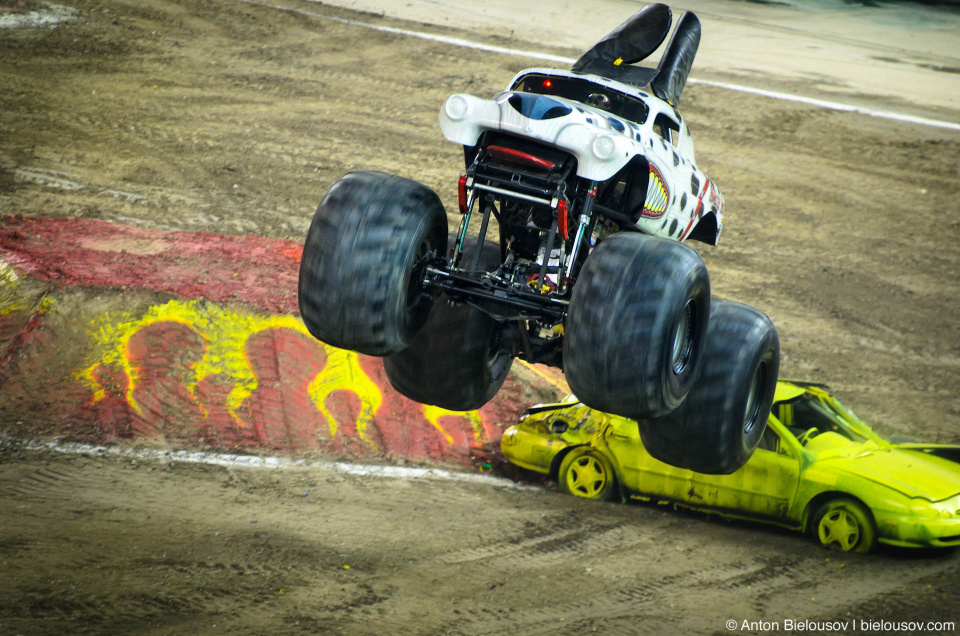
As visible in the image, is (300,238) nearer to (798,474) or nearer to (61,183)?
(61,183)

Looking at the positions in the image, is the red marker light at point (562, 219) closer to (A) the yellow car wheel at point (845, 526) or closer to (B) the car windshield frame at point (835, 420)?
(B) the car windshield frame at point (835, 420)

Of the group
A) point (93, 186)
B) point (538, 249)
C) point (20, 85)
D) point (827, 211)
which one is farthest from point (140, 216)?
A: point (827, 211)

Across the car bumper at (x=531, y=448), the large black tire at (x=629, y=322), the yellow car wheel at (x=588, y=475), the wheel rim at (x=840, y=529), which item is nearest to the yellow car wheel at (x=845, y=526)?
the wheel rim at (x=840, y=529)

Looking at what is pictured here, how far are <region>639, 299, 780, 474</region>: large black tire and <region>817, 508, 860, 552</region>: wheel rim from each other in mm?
2263

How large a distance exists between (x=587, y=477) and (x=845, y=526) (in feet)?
7.87

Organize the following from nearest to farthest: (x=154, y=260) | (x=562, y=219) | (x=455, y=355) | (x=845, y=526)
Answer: (x=562, y=219) < (x=455, y=355) < (x=845, y=526) < (x=154, y=260)

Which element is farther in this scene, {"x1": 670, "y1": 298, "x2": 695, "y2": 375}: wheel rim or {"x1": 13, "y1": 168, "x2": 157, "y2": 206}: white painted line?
{"x1": 13, "y1": 168, "x2": 157, "y2": 206}: white painted line

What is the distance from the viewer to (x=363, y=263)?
203 inches

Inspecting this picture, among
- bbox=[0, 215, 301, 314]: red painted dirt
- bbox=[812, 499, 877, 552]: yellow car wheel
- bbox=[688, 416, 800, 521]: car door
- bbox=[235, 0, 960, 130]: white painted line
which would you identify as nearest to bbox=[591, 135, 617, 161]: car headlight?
bbox=[688, 416, 800, 521]: car door

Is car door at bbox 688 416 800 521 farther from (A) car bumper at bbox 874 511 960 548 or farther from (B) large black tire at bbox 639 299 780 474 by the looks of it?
(B) large black tire at bbox 639 299 780 474

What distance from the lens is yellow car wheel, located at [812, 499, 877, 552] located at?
303 inches

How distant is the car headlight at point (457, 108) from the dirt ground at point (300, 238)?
147 inches

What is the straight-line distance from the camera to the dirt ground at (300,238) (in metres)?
6.86

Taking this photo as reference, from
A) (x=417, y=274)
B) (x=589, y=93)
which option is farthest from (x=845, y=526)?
(x=417, y=274)
